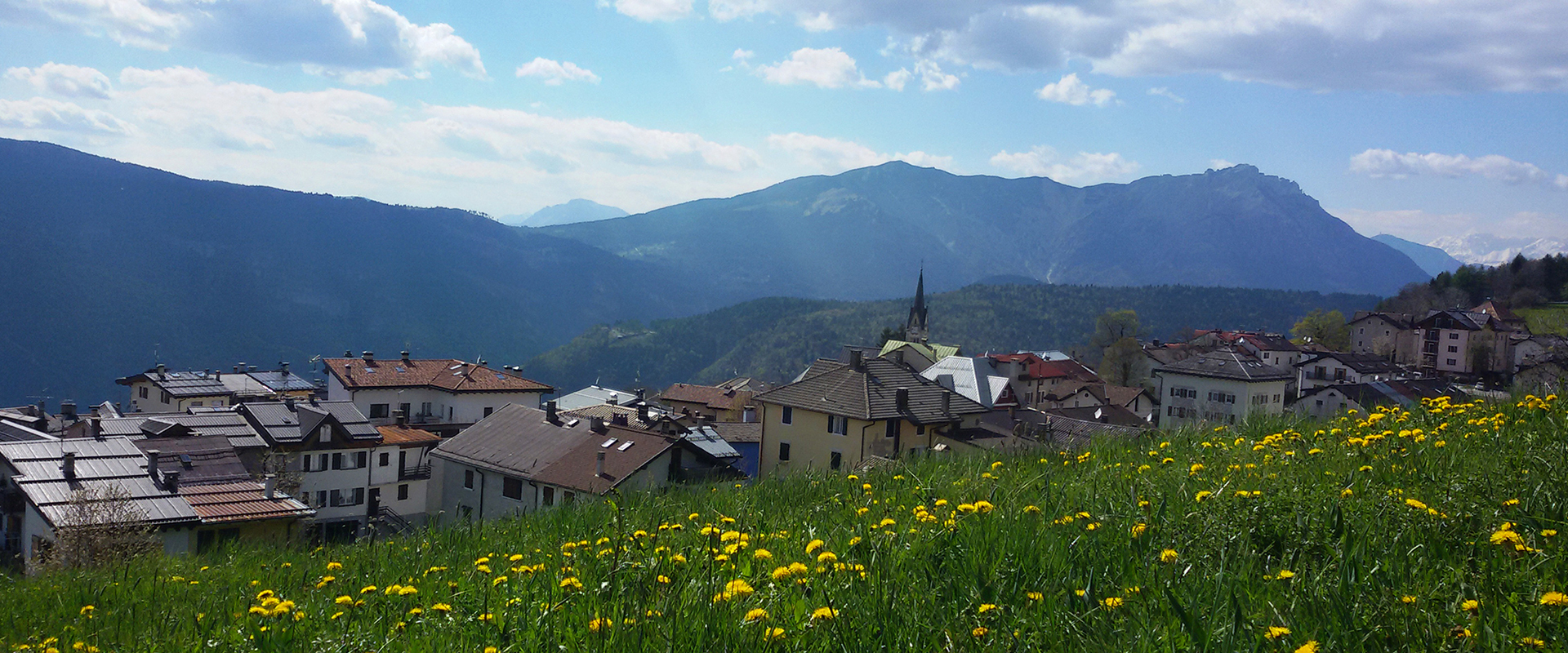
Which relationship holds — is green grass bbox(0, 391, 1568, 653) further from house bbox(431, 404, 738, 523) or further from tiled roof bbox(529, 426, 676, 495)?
tiled roof bbox(529, 426, 676, 495)

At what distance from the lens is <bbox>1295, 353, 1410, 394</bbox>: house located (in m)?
64.4

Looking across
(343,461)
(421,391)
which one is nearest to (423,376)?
(421,391)

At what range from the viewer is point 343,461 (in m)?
36.8

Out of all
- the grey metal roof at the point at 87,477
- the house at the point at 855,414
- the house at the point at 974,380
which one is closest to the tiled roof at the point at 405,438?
the grey metal roof at the point at 87,477

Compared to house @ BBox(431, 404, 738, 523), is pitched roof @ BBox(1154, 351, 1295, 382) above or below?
above

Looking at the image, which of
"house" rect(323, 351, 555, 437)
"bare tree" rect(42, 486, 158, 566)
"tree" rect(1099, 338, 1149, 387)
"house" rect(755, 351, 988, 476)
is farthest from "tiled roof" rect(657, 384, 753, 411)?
"bare tree" rect(42, 486, 158, 566)

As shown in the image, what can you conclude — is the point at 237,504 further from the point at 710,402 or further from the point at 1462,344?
the point at 1462,344

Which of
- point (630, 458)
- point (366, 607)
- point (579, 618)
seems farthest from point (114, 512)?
point (579, 618)

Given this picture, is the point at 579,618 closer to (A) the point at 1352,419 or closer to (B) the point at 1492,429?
(B) the point at 1492,429

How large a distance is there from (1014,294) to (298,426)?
171 m

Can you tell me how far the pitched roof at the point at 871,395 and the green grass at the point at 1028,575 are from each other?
24832 mm

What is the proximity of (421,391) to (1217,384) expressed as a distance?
138ft

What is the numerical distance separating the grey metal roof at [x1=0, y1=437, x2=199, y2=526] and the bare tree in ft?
1.93

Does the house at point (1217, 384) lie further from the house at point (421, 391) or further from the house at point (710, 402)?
the house at point (421, 391)
